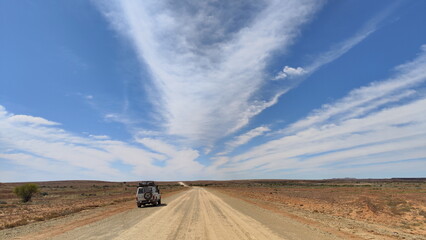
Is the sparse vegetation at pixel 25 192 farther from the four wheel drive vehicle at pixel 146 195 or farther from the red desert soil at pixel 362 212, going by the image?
the red desert soil at pixel 362 212

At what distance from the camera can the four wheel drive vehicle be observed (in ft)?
97.3

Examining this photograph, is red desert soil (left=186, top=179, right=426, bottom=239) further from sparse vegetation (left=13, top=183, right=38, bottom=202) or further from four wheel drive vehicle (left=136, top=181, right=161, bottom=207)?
sparse vegetation (left=13, top=183, right=38, bottom=202)

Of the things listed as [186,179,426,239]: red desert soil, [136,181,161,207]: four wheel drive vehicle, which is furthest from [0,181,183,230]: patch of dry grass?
[186,179,426,239]: red desert soil

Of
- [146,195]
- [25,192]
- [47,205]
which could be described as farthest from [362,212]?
[25,192]

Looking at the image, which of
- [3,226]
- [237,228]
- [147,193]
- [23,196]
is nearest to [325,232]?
[237,228]

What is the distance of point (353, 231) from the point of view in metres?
14.4

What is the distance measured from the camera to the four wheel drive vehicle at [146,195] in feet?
97.3

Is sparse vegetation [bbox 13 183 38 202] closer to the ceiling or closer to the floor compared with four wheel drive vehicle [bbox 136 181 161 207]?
closer to the ceiling

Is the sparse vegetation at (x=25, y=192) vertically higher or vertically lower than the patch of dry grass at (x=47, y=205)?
higher

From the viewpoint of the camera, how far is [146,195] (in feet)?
98.1

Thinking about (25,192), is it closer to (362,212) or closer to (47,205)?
(47,205)

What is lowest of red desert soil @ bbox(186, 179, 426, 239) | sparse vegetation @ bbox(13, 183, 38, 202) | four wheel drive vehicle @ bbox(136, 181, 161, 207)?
red desert soil @ bbox(186, 179, 426, 239)

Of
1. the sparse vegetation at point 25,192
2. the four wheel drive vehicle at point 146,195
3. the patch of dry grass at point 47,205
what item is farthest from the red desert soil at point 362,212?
the sparse vegetation at point 25,192

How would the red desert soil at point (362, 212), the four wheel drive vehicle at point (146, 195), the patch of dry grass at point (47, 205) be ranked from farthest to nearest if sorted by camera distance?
the four wheel drive vehicle at point (146, 195), the patch of dry grass at point (47, 205), the red desert soil at point (362, 212)
